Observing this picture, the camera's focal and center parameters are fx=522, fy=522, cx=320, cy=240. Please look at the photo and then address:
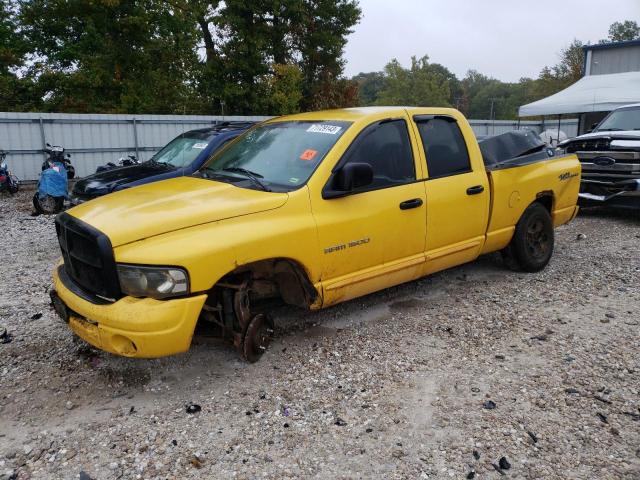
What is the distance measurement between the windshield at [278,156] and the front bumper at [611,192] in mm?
6511

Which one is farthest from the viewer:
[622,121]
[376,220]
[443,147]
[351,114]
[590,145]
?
[622,121]

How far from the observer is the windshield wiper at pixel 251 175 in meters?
4.02

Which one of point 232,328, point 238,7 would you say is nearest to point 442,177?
point 232,328

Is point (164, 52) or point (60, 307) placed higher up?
point (164, 52)

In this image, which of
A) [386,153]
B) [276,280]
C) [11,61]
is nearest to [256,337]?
[276,280]

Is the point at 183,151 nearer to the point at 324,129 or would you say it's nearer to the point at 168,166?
the point at 168,166

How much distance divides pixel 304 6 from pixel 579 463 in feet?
90.6

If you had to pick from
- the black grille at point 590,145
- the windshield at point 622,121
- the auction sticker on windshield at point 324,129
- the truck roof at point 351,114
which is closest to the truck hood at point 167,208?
the auction sticker on windshield at point 324,129

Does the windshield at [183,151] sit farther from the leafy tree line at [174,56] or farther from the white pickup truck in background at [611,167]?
the leafy tree line at [174,56]

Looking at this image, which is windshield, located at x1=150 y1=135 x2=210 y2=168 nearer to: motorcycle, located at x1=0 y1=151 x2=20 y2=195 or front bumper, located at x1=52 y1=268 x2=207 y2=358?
front bumper, located at x1=52 y1=268 x2=207 y2=358

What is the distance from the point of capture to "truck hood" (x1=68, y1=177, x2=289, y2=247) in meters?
3.36

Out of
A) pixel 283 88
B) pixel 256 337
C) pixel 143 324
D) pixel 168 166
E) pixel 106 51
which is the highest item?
pixel 106 51

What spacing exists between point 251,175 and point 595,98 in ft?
51.6

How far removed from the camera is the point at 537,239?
6.05m
